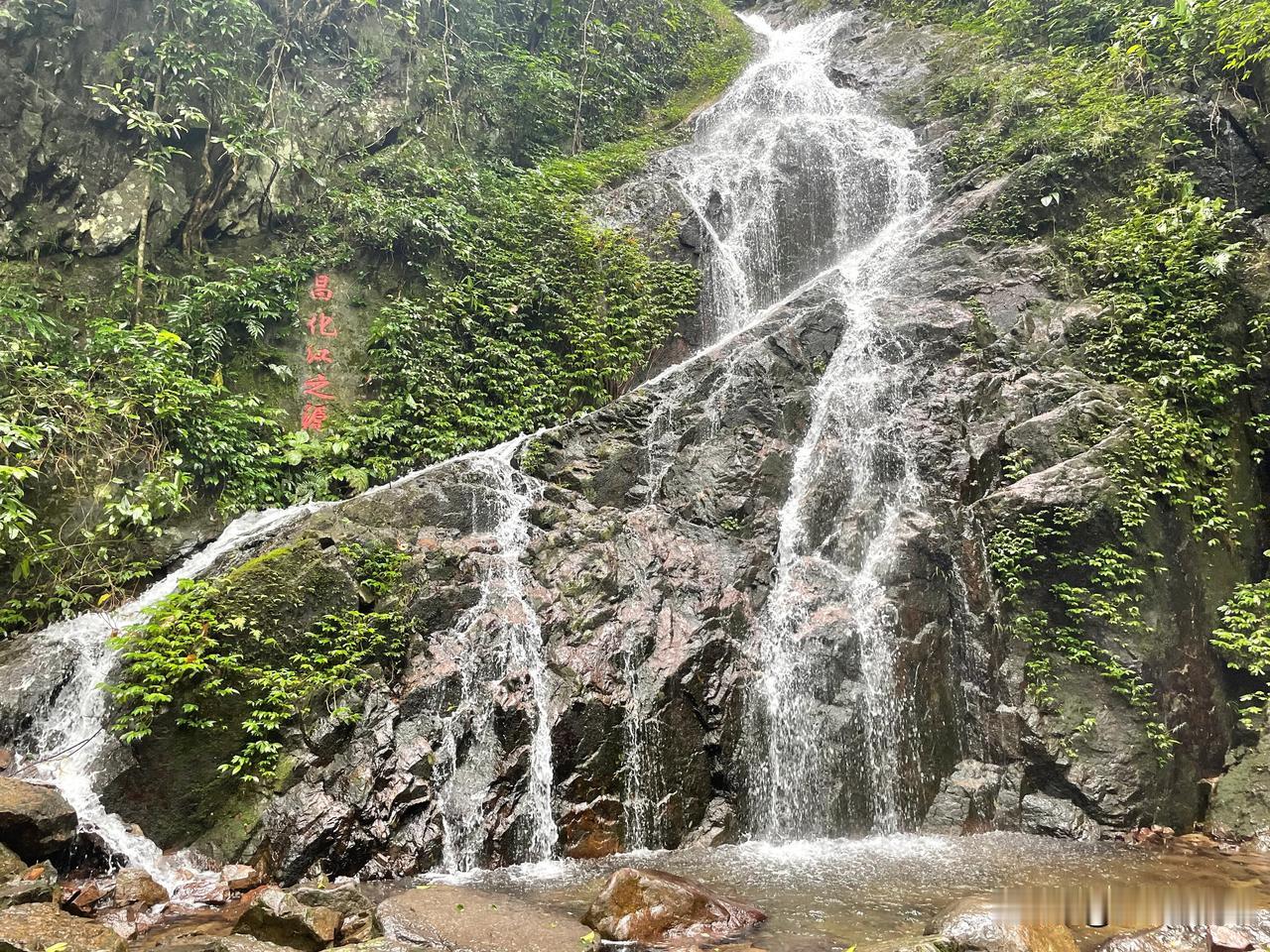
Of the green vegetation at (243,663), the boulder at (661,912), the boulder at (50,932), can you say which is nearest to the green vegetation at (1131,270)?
the boulder at (661,912)

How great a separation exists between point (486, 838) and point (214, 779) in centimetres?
281

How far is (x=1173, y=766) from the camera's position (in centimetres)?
786

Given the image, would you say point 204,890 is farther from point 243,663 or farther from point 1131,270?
point 1131,270

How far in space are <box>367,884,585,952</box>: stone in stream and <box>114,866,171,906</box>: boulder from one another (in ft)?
6.43

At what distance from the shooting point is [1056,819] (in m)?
7.64

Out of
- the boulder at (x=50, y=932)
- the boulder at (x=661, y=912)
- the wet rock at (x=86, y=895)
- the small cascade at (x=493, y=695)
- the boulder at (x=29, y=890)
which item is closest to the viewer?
the boulder at (x=50, y=932)

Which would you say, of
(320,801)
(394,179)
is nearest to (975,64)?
(394,179)

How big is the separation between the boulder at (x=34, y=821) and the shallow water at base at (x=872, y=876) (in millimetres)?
3561

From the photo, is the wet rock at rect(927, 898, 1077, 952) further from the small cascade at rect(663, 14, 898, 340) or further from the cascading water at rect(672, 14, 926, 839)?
the small cascade at rect(663, 14, 898, 340)

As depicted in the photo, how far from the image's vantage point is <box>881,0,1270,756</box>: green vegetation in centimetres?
847

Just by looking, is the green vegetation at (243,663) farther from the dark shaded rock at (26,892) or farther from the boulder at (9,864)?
the dark shaded rock at (26,892)

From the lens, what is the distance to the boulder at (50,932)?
13.7 feet

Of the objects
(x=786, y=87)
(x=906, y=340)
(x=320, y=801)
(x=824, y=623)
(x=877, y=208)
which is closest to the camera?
(x=320, y=801)

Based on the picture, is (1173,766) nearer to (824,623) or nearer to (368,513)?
(824,623)
